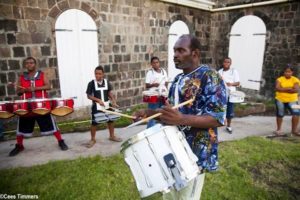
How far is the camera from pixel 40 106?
4.17 m

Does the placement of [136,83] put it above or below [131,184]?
above

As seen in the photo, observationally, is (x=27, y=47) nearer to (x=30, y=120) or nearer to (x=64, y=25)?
(x=64, y=25)

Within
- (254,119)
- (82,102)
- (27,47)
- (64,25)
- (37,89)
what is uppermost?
(64,25)

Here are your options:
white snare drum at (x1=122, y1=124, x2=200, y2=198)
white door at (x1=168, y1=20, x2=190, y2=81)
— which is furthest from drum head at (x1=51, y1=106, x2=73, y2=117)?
white door at (x1=168, y1=20, x2=190, y2=81)

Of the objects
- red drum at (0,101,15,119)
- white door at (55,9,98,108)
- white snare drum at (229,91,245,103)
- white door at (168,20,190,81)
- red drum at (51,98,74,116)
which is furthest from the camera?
white door at (168,20,190,81)

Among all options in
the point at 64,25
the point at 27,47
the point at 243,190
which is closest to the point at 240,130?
the point at 243,190

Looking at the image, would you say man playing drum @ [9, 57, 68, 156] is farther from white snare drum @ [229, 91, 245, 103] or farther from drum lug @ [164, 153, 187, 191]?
white snare drum @ [229, 91, 245, 103]

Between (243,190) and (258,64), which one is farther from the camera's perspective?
(258,64)

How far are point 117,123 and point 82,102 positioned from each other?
1.34 metres

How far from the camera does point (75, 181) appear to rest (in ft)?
11.8

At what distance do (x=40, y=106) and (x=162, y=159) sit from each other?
10.4ft

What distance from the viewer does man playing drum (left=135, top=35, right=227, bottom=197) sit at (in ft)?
6.07

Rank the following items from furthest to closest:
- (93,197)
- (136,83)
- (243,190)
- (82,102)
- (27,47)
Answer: (136,83) → (82,102) → (27,47) → (243,190) → (93,197)

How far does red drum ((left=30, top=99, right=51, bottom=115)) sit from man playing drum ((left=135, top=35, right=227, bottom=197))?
2.83 meters
